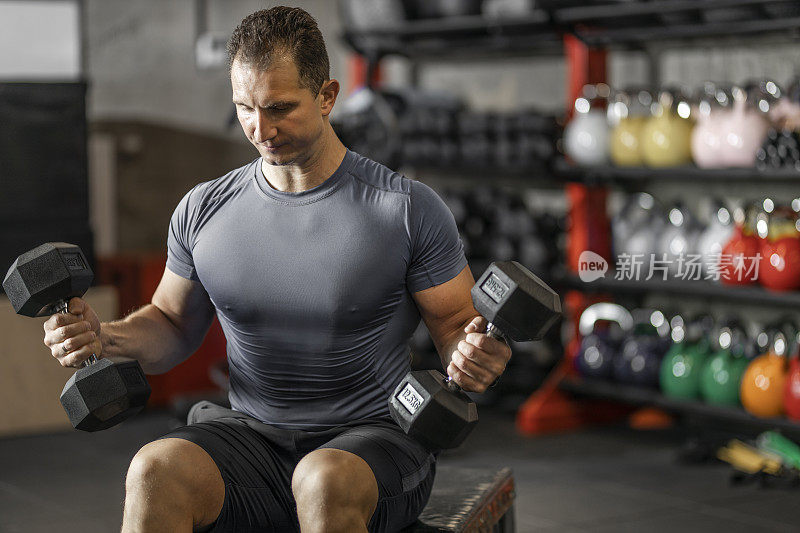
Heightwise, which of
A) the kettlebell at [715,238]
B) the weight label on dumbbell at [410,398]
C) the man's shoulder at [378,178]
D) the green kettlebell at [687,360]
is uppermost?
the man's shoulder at [378,178]

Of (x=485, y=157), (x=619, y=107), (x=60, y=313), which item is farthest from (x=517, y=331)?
(x=485, y=157)

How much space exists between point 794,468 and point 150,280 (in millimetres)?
2515

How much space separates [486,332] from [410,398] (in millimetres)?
149

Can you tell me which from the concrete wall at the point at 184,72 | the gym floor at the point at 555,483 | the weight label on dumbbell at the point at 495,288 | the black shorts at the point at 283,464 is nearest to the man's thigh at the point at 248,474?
the black shorts at the point at 283,464

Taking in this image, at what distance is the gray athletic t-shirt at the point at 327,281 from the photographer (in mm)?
1796

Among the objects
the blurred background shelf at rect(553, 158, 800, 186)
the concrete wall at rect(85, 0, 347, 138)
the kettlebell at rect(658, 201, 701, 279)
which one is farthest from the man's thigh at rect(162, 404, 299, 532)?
the concrete wall at rect(85, 0, 347, 138)

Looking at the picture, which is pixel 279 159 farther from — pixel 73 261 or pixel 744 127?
pixel 744 127

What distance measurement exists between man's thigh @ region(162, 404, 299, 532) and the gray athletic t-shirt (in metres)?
0.07

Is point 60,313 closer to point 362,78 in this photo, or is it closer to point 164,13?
point 362,78

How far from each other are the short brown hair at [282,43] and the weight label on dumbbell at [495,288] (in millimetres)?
392

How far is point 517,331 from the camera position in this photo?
5.41 ft

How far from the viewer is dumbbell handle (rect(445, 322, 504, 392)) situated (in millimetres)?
1686

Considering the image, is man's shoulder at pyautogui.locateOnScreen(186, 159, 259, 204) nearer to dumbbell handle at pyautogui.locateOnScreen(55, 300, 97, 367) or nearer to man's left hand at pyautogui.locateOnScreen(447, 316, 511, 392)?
dumbbell handle at pyautogui.locateOnScreen(55, 300, 97, 367)

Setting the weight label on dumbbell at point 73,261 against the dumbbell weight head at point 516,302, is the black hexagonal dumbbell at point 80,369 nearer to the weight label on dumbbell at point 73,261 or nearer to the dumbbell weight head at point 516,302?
the weight label on dumbbell at point 73,261
